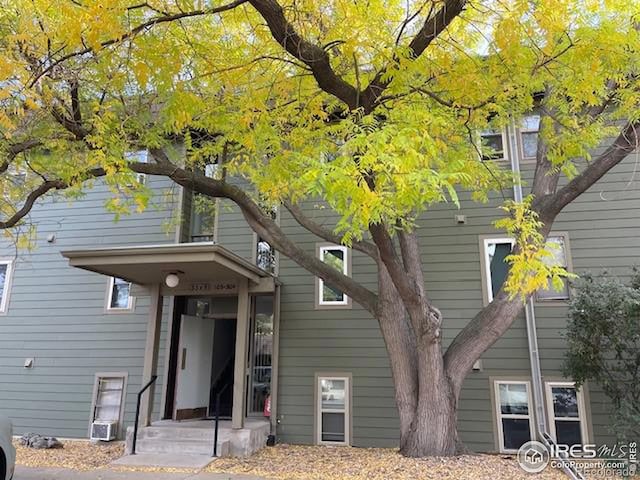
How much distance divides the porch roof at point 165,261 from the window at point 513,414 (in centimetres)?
481

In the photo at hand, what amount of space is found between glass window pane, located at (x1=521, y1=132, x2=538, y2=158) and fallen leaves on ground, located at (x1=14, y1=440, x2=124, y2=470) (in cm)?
906

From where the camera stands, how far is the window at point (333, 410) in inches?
344

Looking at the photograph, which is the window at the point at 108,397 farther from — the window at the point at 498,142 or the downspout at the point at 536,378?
the window at the point at 498,142

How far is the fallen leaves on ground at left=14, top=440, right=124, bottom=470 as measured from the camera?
740cm

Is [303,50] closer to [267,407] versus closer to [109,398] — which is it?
[267,407]

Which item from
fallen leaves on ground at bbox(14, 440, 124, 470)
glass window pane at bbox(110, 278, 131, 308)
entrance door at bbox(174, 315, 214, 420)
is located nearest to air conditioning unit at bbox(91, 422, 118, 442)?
fallen leaves on ground at bbox(14, 440, 124, 470)

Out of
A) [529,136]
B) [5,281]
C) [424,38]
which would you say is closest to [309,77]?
[424,38]

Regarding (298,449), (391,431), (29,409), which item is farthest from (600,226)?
(29,409)

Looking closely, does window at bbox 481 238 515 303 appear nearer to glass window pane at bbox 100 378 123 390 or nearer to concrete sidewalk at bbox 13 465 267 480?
concrete sidewalk at bbox 13 465 267 480

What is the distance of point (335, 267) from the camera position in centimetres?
943

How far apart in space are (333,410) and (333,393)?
0.30 metres

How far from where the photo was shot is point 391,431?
8508mm

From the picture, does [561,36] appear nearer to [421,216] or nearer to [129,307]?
[421,216]

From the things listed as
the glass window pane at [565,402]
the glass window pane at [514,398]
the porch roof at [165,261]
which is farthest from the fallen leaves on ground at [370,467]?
the porch roof at [165,261]
